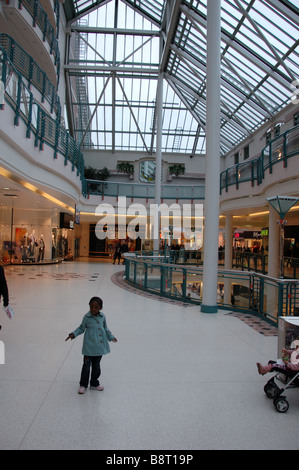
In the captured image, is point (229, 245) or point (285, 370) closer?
point (285, 370)

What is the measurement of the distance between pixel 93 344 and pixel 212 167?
21.6 feet

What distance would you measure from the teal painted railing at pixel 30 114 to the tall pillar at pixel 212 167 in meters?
4.86

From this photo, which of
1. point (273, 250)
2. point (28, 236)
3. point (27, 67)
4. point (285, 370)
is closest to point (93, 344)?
point (285, 370)

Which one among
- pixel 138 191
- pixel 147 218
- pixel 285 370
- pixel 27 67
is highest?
pixel 27 67

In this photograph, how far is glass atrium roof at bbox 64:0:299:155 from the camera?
20.6 m

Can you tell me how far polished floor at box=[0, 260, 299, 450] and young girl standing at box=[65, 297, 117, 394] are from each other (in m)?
0.15

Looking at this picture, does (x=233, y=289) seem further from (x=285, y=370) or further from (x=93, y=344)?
(x=93, y=344)

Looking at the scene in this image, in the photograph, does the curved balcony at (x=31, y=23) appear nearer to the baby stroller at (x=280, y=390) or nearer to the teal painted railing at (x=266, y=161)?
the teal painted railing at (x=266, y=161)

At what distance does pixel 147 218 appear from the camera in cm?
3142

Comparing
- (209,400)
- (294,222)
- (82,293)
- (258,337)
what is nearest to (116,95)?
(294,222)

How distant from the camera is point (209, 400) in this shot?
165 inches

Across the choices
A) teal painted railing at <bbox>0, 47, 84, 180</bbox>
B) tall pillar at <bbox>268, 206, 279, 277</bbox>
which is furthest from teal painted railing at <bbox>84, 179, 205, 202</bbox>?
tall pillar at <bbox>268, 206, 279, 277</bbox>
